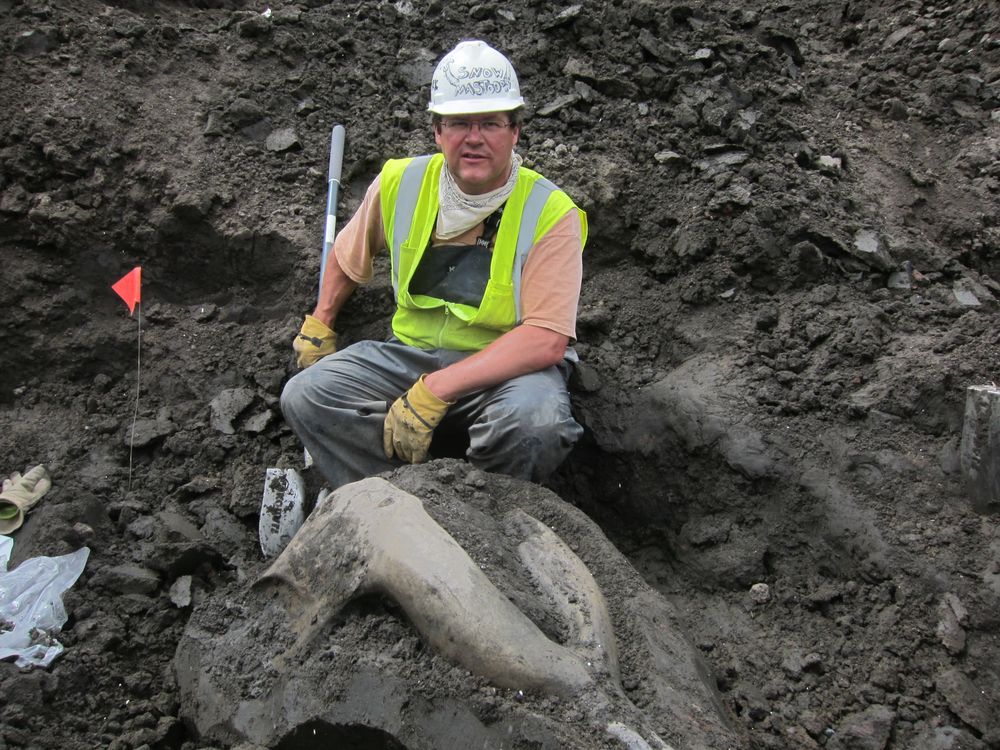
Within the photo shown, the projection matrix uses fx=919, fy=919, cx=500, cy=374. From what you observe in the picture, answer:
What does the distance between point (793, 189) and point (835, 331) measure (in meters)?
0.87

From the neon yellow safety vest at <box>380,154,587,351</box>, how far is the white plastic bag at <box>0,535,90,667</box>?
4.86 feet

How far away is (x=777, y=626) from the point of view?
3139 mm

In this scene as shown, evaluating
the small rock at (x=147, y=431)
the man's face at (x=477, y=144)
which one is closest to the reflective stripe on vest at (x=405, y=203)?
the man's face at (x=477, y=144)

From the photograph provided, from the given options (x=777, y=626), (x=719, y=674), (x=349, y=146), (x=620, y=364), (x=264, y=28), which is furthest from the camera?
(x=264, y=28)

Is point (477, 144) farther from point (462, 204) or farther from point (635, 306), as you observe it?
point (635, 306)

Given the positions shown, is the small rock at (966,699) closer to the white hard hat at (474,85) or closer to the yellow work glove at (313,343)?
the white hard hat at (474,85)

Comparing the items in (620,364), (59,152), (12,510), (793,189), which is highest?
(793,189)

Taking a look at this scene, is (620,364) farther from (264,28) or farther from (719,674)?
(264,28)

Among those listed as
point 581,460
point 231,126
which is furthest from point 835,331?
point 231,126

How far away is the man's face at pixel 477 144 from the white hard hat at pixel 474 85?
41 millimetres

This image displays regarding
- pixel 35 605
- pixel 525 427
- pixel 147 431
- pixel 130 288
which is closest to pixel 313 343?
pixel 147 431

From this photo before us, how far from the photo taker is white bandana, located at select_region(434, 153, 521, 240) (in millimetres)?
3387

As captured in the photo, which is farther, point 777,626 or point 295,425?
point 295,425

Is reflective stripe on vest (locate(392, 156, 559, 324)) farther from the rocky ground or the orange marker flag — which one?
the orange marker flag
